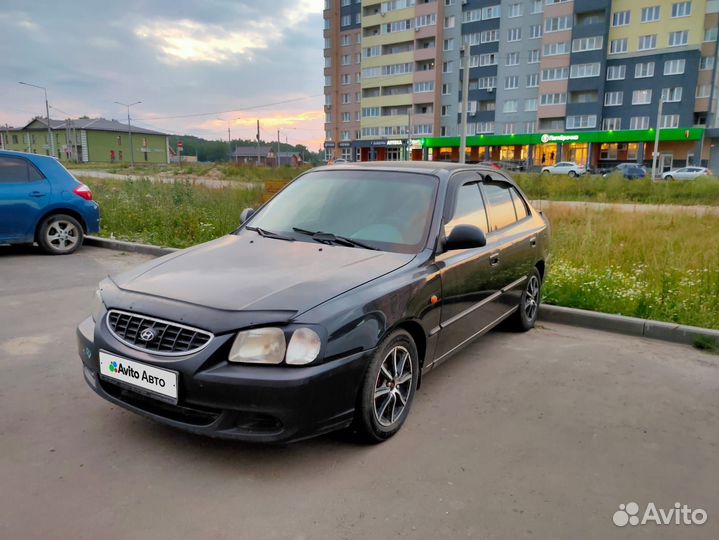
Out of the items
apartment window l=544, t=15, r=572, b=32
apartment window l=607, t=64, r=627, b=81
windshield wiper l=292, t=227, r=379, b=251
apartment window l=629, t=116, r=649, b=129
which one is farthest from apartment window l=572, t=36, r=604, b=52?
windshield wiper l=292, t=227, r=379, b=251

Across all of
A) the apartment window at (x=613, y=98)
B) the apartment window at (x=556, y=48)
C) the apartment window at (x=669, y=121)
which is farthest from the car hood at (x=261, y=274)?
the apartment window at (x=556, y=48)

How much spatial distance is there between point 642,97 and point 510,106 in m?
14.5

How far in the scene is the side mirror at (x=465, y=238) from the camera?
3762 mm

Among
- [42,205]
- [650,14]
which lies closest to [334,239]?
[42,205]

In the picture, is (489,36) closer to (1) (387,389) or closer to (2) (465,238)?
(2) (465,238)

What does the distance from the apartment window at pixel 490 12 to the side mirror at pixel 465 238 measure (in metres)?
73.3

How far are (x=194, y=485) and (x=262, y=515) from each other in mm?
453

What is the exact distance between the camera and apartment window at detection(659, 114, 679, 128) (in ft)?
186

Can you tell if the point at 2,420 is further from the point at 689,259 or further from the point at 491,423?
the point at 689,259

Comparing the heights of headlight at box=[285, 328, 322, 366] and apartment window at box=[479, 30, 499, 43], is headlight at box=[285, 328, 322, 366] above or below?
below

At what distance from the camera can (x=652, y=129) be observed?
56.5 metres

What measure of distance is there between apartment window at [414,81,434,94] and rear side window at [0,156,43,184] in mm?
70100

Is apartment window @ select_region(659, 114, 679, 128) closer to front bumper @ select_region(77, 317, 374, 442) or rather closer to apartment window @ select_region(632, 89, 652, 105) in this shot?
apartment window @ select_region(632, 89, 652, 105)
